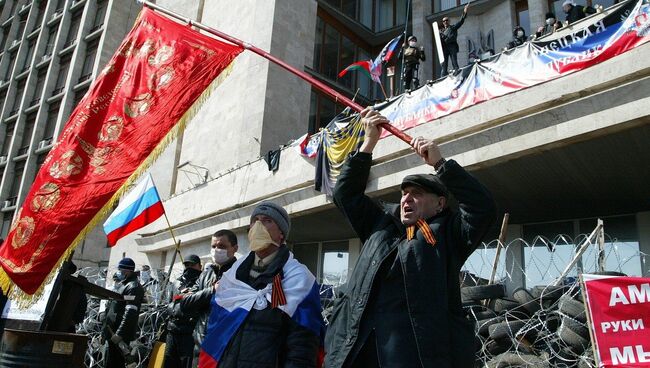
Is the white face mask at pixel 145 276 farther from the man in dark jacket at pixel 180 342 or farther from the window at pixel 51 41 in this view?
the window at pixel 51 41

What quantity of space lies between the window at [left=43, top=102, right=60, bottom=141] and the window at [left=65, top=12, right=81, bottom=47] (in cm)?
490

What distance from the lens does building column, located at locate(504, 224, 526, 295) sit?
1188 centimetres

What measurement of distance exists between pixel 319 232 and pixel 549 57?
9.09 metres

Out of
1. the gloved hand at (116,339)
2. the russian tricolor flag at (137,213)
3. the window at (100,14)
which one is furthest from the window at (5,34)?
the gloved hand at (116,339)

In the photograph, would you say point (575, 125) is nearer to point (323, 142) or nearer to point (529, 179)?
point (529, 179)

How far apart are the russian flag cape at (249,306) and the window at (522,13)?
764 inches

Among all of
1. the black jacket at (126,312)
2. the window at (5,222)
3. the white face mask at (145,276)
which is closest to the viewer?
the black jacket at (126,312)

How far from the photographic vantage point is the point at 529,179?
35.0 feet

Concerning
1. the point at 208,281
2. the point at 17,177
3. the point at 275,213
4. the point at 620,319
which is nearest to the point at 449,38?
the point at 620,319

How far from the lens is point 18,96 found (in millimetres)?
39312

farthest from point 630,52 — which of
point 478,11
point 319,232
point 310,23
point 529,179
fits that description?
point 310,23

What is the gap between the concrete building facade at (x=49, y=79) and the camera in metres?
33.7

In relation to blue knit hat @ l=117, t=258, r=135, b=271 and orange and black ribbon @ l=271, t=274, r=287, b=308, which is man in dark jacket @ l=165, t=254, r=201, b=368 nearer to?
blue knit hat @ l=117, t=258, r=135, b=271

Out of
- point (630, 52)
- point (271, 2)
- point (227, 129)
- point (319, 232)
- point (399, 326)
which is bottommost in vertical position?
point (399, 326)
